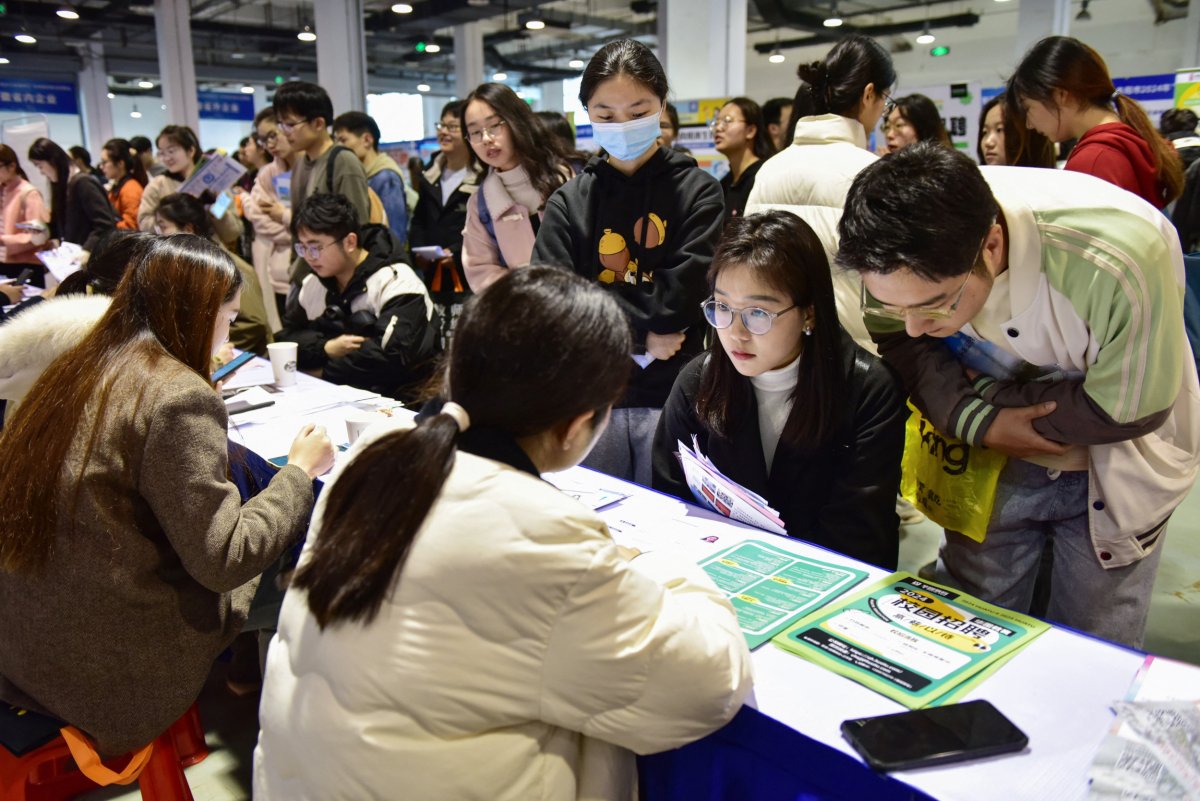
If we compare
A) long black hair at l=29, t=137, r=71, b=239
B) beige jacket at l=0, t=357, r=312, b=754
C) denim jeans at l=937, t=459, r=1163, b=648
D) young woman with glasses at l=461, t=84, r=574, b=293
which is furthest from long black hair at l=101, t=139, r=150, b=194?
denim jeans at l=937, t=459, r=1163, b=648

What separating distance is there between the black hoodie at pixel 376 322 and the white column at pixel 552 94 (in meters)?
15.3

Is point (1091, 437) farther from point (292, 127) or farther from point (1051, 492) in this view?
point (292, 127)

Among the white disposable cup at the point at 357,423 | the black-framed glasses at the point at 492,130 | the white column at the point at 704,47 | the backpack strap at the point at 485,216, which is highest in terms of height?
the white column at the point at 704,47

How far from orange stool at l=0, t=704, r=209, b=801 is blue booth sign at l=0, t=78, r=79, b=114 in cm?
1525

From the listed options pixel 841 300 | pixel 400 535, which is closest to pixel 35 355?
pixel 400 535

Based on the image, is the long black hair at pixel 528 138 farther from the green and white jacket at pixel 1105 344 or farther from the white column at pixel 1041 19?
the white column at pixel 1041 19

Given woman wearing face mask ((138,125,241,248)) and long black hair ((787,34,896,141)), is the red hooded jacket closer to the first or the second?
long black hair ((787,34,896,141))

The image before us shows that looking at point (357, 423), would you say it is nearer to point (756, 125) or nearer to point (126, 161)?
point (756, 125)

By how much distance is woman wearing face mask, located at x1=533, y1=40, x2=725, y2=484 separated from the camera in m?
2.08

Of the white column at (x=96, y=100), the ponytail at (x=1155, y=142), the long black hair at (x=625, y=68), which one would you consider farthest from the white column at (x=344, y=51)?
the white column at (x=96, y=100)

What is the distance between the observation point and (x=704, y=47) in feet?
21.4

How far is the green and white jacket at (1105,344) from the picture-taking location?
1237mm

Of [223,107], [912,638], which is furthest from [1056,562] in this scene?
[223,107]

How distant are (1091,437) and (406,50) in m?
14.4
